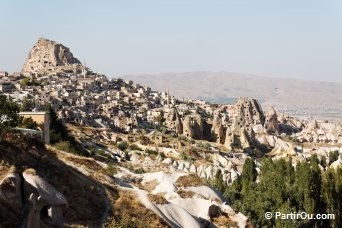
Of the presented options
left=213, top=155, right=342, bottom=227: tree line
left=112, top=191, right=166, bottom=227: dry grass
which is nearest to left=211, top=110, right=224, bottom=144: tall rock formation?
left=213, top=155, right=342, bottom=227: tree line

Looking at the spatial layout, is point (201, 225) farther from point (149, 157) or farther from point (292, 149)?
point (292, 149)

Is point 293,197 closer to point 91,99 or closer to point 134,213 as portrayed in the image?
point 134,213

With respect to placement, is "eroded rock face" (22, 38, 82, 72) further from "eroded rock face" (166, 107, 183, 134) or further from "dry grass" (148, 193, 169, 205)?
"dry grass" (148, 193, 169, 205)

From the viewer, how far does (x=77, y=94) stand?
122 metres

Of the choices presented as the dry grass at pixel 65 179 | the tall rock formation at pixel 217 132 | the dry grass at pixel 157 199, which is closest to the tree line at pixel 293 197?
the dry grass at pixel 157 199

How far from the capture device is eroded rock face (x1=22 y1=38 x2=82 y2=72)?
187m

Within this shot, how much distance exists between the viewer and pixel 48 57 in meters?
188

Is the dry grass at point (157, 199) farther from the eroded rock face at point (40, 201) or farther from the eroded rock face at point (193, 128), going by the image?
the eroded rock face at point (193, 128)

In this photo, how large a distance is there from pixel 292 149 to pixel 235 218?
6327 centimetres

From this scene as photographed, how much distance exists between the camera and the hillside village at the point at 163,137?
32.2 meters

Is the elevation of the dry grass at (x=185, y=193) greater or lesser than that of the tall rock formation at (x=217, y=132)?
greater

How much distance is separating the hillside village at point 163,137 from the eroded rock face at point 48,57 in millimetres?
19854

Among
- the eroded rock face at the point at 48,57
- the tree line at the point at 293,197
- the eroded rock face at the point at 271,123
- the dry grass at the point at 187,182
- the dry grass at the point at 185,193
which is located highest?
the eroded rock face at the point at 48,57

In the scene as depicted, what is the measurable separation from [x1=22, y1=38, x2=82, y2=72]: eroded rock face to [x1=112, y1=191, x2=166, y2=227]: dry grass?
158181mm
